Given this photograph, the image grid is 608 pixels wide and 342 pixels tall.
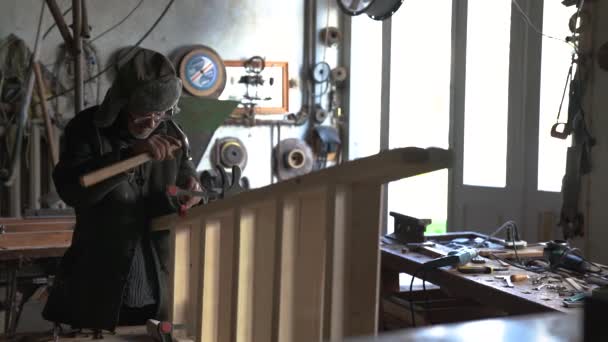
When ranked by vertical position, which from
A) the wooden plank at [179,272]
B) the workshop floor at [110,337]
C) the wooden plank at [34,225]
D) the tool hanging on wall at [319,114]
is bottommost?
the workshop floor at [110,337]

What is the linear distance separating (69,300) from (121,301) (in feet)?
0.53

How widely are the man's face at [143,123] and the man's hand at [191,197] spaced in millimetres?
189

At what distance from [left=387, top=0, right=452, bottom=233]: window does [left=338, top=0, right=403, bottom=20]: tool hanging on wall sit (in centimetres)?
122

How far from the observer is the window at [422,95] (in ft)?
16.9

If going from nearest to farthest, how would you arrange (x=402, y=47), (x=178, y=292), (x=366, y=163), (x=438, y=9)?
1. (x=366, y=163)
2. (x=178, y=292)
3. (x=438, y=9)
4. (x=402, y=47)

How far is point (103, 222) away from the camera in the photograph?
183cm

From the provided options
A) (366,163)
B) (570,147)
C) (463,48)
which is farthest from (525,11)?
(366,163)

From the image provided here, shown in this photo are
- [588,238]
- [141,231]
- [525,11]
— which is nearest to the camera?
[141,231]

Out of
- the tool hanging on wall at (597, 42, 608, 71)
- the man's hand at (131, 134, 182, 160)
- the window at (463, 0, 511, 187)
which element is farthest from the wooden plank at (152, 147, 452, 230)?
the window at (463, 0, 511, 187)

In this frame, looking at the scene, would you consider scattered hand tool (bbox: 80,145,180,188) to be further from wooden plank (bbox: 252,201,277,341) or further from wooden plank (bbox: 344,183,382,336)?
wooden plank (bbox: 344,183,382,336)

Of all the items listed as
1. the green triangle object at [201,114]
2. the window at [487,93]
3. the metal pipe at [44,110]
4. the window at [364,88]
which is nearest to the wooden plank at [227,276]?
the green triangle object at [201,114]

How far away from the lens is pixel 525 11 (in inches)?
165

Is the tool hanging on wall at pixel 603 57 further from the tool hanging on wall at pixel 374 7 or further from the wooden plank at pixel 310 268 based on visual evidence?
the wooden plank at pixel 310 268

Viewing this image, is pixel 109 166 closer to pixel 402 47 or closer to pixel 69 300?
pixel 69 300
